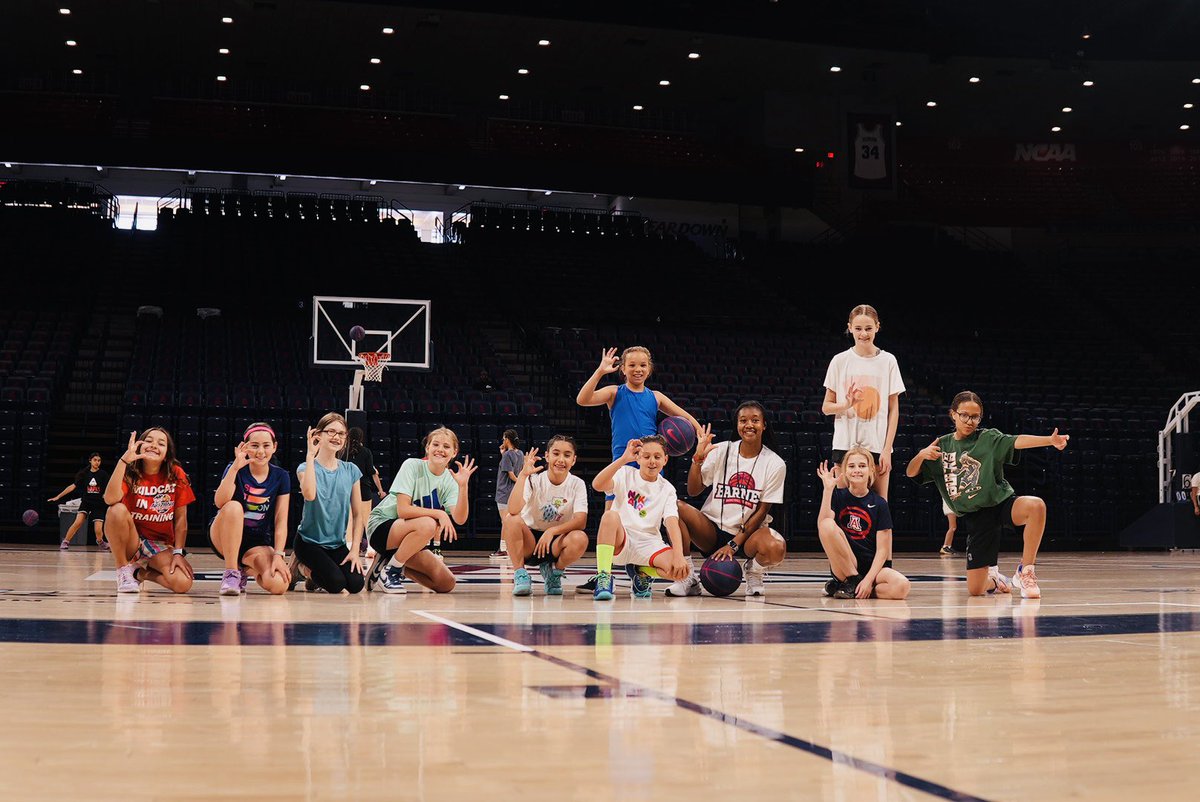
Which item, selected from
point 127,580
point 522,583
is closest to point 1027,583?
point 522,583

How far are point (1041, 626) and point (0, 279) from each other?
18152mm

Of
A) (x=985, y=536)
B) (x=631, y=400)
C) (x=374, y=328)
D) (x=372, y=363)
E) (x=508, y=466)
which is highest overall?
(x=374, y=328)

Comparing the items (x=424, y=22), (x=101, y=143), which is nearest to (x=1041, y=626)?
(x=424, y=22)

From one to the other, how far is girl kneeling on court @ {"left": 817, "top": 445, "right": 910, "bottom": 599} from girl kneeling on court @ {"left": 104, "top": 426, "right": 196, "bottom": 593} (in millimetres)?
3380

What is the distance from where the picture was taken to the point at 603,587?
618 centimetres

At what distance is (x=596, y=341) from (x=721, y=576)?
12778 millimetres

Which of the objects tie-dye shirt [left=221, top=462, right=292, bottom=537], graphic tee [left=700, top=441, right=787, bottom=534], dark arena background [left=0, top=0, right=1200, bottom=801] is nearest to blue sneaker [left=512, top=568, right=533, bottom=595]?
dark arena background [left=0, top=0, right=1200, bottom=801]

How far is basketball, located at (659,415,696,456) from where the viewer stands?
6.72m

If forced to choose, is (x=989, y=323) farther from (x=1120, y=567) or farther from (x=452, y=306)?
(x=1120, y=567)

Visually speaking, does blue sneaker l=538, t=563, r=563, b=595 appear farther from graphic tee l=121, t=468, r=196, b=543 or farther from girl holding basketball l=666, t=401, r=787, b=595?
graphic tee l=121, t=468, r=196, b=543

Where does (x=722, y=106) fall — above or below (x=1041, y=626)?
above

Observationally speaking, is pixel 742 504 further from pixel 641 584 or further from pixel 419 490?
pixel 419 490

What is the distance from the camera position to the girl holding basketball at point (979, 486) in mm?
6746

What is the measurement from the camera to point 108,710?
8.34 feet
